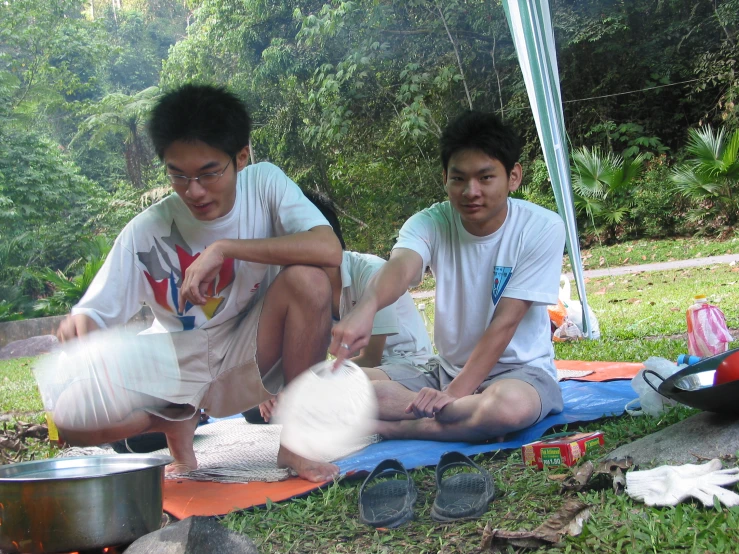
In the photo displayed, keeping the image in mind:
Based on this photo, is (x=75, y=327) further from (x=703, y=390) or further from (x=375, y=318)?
(x=703, y=390)

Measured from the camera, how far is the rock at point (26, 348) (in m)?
8.88

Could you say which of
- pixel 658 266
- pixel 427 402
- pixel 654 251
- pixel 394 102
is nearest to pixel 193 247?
pixel 427 402

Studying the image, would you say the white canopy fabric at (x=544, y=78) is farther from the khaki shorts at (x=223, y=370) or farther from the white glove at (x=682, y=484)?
the white glove at (x=682, y=484)

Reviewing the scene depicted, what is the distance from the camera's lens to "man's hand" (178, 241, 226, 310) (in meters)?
2.04

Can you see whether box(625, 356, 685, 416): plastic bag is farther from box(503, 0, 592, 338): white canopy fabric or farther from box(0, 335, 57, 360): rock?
box(0, 335, 57, 360): rock

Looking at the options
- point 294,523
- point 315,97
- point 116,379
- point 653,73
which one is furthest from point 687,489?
point 653,73

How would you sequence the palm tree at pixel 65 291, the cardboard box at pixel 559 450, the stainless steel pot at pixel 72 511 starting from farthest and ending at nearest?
the palm tree at pixel 65 291, the cardboard box at pixel 559 450, the stainless steel pot at pixel 72 511

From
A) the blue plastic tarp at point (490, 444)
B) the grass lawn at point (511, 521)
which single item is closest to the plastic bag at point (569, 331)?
the blue plastic tarp at point (490, 444)

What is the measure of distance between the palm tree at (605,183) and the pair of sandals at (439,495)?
9045mm

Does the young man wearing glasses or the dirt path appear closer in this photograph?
the young man wearing glasses

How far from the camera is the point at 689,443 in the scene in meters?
1.90

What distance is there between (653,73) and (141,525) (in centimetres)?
1320

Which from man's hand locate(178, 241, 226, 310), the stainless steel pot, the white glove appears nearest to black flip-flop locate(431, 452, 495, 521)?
the white glove

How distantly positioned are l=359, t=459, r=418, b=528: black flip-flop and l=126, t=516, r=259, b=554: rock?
15.2 inches
